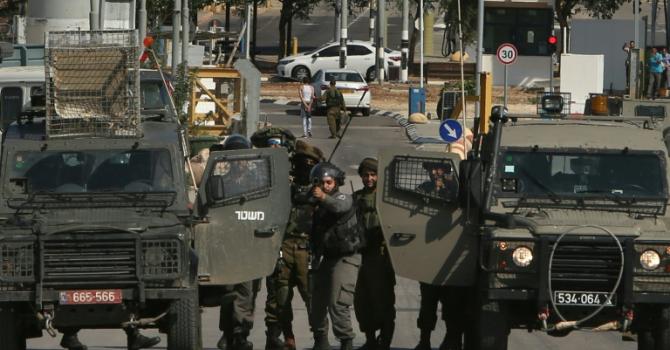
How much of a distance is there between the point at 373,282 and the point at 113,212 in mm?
2453

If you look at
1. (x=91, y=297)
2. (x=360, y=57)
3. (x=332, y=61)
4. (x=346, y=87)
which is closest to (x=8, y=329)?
(x=91, y=297)

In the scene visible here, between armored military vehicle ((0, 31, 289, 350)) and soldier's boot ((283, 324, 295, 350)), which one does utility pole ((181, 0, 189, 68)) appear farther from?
soldier's boot ((283, 324, 295, 350))

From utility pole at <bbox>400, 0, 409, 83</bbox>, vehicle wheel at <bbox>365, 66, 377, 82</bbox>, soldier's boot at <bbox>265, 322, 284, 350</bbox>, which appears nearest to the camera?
soldier's boot at <bbox>265, 322, 284, 350</bbox>

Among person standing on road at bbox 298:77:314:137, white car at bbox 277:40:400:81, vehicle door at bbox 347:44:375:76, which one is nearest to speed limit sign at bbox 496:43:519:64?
person standing on road at bbox 298:77:314:137

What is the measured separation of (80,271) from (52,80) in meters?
2.41

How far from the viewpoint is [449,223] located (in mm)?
13047

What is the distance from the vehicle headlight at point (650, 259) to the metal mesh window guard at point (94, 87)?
440cm

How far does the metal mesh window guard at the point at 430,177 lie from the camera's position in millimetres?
13023

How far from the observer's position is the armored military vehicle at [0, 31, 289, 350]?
12.2 metres

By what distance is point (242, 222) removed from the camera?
13.2m

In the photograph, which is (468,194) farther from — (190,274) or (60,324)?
(60,324)

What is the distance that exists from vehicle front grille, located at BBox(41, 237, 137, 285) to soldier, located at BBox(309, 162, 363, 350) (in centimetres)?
187

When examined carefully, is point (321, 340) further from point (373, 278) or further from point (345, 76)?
point (345, 76)

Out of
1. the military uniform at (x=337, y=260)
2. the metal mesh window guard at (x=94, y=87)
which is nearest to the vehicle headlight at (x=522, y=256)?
the military uniform at (x=337, y=260)
